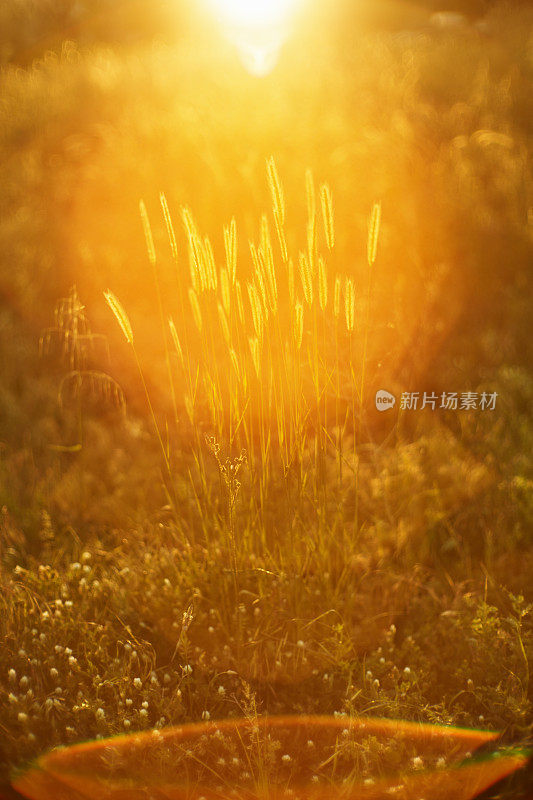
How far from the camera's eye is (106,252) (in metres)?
5.21

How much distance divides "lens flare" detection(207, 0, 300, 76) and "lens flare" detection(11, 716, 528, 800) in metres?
6.78

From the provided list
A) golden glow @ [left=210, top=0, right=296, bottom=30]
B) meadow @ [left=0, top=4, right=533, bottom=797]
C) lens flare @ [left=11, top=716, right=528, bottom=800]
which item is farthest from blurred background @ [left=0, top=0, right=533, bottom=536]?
lens flare @ [left=11, top=716, right=528, bottom=800]

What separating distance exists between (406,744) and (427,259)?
3.55m

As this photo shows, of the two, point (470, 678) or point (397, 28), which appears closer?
point (470, 678)

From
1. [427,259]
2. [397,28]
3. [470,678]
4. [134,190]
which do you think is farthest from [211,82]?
[397,28]

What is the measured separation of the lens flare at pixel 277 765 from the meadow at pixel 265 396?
0.06 metres

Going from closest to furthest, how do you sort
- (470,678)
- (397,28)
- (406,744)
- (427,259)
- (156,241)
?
(406,744)
(470,678)
(427,259)
(156,241)
(397,28)

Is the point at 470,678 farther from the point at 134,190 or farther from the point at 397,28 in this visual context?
the point at 397,28

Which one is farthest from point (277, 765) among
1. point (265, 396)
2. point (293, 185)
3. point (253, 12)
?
point (253, 12)

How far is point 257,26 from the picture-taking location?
9164mm

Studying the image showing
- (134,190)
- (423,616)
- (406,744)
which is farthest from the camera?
(134,190)

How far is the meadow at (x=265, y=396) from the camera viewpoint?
87.1 inches

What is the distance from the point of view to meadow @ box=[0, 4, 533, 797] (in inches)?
87.1

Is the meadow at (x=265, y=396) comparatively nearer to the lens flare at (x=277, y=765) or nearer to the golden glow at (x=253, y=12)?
the lens flare at (x=277, y=765)
